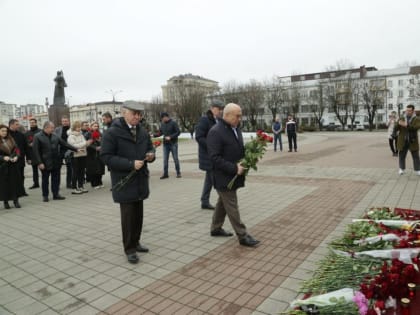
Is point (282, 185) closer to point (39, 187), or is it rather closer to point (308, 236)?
point (308, 236)

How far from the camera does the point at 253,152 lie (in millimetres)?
4520

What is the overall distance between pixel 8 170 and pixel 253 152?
6210 mm

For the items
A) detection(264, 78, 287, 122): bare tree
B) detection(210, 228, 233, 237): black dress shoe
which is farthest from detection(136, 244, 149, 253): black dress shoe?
detection(264, 78, 287, 122): bare tree

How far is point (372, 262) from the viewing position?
3.23m

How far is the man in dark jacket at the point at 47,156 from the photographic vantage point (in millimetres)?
8492

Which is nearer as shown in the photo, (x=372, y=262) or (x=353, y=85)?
(x=372, y=262)

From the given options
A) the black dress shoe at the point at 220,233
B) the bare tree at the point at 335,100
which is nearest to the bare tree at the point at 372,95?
the bare tree at the point at 335,100

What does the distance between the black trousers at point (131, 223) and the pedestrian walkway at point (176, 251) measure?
240 millimetres

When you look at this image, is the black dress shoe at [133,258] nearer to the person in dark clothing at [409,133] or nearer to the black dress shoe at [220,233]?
the black dress shoe at [220,233]

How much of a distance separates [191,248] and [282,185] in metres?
4.83

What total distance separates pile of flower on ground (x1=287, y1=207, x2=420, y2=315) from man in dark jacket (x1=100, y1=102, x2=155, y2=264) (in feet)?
7.35

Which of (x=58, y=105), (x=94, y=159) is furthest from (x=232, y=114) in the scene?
(x=58, y=105)

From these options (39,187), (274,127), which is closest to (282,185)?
(39,187)

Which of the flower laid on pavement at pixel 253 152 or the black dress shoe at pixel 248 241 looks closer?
the flower laid on pavement at pixel 253 152
